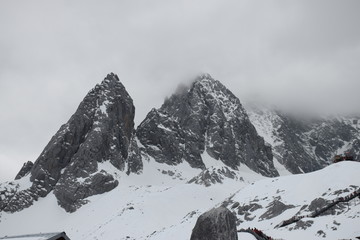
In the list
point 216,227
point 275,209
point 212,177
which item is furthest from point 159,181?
point 216,227

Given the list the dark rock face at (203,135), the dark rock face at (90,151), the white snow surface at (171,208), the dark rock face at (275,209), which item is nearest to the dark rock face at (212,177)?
the white snow surface at (171,208)

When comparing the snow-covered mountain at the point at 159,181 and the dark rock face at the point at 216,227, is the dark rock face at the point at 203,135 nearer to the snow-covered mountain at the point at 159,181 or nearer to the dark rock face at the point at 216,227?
the snow-covered mountain at the point at 159,181

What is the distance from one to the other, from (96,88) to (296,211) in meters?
103

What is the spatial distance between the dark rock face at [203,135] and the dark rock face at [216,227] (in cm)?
12169

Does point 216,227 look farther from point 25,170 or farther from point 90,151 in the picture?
point 25,170

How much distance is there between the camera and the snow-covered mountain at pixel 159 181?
177 feet

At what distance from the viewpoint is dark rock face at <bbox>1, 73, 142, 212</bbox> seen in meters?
109

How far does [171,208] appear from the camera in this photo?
266ft

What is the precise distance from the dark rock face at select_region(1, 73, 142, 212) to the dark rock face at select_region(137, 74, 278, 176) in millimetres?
13989

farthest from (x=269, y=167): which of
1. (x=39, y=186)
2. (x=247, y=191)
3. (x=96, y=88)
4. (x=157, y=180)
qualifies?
(x=247, y=191)

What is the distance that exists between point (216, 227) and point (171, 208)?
6066 cm

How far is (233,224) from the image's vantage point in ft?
72.4

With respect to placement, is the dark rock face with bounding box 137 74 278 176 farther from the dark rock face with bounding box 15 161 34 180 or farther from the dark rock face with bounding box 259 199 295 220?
the dark rock face with bounding box 259 199 295 220

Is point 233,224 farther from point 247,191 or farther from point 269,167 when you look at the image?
point 269,167
